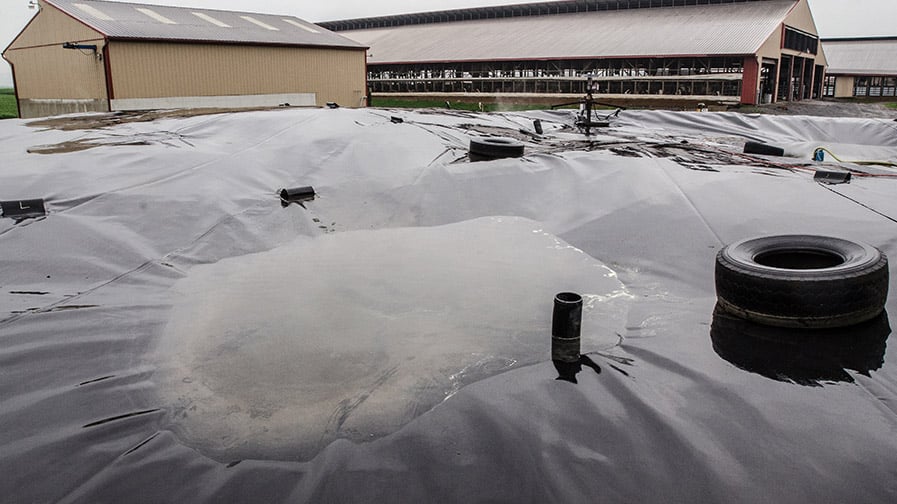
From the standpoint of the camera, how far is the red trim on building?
880 inches

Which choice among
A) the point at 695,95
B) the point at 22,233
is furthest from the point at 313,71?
the point at 22,233

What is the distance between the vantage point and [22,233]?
4727 millimetres

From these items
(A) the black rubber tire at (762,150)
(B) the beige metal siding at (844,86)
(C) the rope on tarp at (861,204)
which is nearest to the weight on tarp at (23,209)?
(C) the rope on tarp at (861,204)

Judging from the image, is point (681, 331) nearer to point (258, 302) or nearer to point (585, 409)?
point (585, 409)

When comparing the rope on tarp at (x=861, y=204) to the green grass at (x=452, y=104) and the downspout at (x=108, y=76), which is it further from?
the green grass at (x=452, y=104)

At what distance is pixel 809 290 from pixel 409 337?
7.02 ft

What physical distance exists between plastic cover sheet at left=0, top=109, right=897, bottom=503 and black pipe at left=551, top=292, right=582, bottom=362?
4.5 inches

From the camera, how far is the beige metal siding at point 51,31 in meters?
18.4

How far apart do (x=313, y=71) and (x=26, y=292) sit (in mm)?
20365

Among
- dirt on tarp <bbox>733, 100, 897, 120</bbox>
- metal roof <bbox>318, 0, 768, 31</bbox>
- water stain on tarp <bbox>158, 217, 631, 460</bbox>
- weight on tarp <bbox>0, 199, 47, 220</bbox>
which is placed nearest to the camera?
water stain on tarp <bbox>158, 217, 631, 460</bbox>

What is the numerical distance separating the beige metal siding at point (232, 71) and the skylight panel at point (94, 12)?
1.92 meters

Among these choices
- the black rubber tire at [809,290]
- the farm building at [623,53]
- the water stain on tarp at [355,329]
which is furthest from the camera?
the farm building at [623,53]

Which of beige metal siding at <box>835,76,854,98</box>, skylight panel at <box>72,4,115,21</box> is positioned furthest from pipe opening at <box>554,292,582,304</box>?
beige metal siding at <box>835,76,854,98</box>

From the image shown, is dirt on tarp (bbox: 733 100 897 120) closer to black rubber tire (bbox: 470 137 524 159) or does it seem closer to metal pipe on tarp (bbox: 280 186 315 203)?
black rubber tire (bbox: 470 137 524 159)
